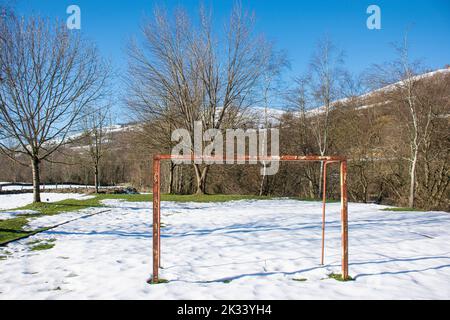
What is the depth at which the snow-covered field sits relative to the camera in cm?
349

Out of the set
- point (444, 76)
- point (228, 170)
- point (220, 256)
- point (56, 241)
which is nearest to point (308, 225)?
point (220, 256)

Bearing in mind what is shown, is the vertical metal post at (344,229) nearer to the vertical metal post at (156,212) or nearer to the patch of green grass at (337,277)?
the patch of green grass at (337,277)

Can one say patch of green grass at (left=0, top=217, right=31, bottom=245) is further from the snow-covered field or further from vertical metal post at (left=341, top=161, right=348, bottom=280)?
vertical metal post at (left=341, top=161, right=348, bottom=280)

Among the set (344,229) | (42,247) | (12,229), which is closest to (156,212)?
(344,229)

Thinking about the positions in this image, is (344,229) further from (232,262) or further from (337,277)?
(232,262)

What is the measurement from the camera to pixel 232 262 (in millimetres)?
4641

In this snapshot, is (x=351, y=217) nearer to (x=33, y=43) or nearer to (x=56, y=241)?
(x=56, y=241)

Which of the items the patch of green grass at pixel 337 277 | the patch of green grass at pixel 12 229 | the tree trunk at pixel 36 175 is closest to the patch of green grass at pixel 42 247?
the patch of green grass at pixel 12 229

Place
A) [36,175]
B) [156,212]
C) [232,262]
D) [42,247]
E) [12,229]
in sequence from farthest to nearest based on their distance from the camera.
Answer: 1. [36,175]
2. [12,229]
3. [42,247]
4. [232,262]
5. [156,212]

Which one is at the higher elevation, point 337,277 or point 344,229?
point 344,229

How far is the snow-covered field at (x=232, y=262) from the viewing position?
3.49 m

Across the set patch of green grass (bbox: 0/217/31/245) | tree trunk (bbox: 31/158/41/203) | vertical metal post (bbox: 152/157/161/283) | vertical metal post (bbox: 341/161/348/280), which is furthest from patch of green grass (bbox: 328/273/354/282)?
tree trunk (bbox: 31/158/41/203)

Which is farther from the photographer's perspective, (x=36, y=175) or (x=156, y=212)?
(x=36, y=175)
